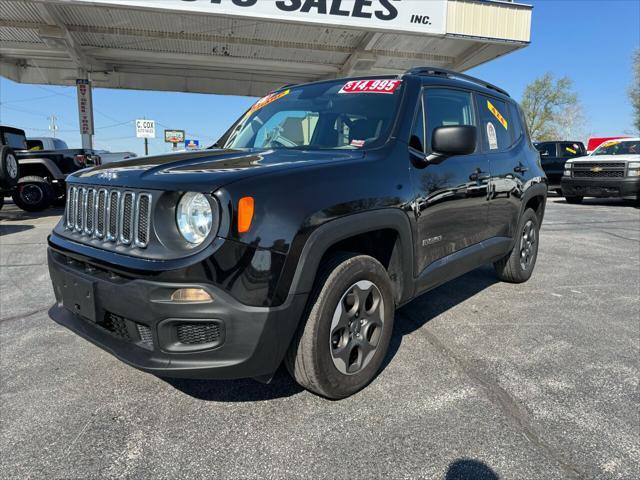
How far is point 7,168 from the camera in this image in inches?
363

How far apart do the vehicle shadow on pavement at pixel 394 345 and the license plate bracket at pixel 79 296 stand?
692 millimetres

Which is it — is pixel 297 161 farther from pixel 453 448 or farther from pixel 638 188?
pixel 638 188

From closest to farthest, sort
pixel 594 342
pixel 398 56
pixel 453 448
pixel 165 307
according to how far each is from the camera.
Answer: pixel 165 307 < pixel 453 448 < pixel 594 342 < pixel 398 56

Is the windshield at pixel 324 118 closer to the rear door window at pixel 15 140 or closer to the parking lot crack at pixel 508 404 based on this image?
the parking lot crack at pixel 508 404

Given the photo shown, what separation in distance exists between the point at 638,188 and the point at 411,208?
11897 millimetres

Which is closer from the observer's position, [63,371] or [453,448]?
[453,448]

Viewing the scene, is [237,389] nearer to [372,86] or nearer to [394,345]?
[394,345]

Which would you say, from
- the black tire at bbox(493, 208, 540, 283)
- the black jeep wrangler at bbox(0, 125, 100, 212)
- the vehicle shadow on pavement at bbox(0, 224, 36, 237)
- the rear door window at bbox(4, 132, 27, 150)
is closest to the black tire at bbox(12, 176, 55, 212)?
the black jeep wrangler at bbox(0, 125, 100, 212)

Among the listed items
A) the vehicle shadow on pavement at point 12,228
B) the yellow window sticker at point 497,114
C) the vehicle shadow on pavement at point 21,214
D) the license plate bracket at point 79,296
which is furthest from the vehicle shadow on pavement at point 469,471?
the vehicle shadow on pavement at point 21,214

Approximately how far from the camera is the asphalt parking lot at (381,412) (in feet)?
6.39

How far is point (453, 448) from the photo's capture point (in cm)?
205

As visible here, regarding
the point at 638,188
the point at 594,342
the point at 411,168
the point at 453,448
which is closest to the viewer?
the point at 453,448

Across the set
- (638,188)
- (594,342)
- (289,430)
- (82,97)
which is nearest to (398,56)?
(638,188)

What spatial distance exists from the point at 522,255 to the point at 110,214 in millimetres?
4015
